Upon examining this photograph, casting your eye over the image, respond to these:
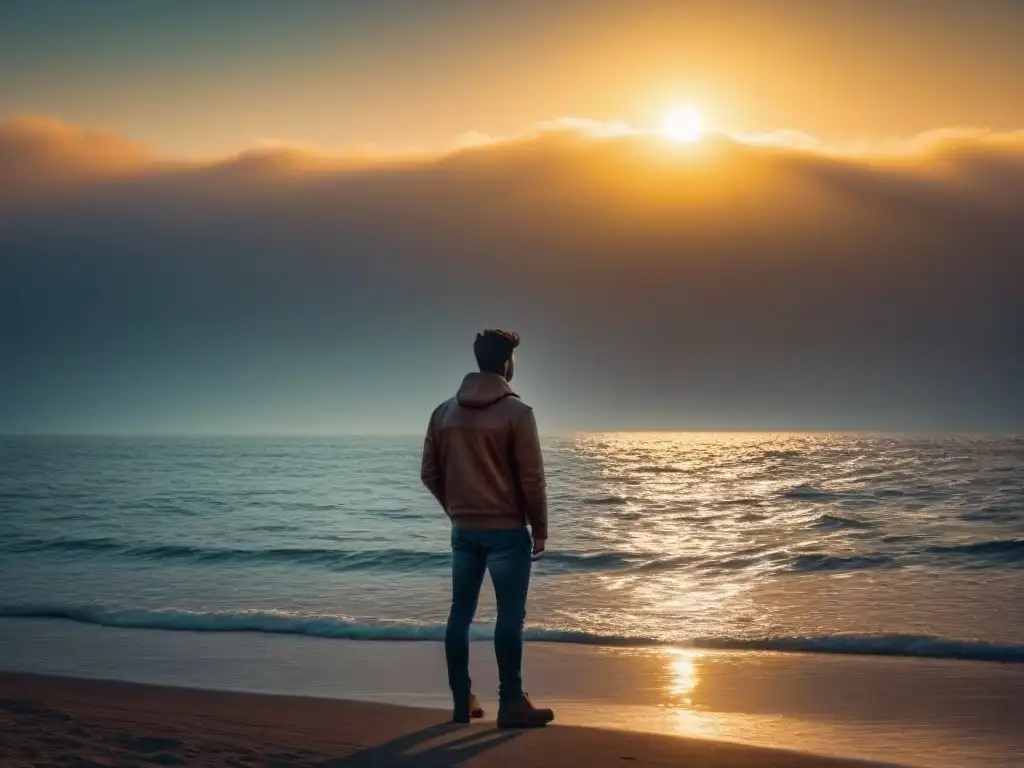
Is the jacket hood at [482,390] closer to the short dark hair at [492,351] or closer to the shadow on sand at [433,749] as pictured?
Result: the short dark hair at [492,351]

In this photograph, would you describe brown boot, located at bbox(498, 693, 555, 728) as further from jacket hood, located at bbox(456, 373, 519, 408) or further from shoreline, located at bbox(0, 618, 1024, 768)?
jacket hood, located at bbox(456, 373, 519, 408)

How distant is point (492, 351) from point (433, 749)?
2.20m

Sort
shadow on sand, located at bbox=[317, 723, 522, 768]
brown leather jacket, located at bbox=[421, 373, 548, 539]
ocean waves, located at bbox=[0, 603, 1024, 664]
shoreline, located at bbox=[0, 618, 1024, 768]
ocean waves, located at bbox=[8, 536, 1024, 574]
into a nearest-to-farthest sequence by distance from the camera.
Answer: shadow on sand, located at bbox=[317, 723, 522, 768], brown leather jacket, located at bbox=[421, 373, 548, 539], shoreline, located at bbox=[0, 618, 1024, 768], ocean waves, located at bbox=[0, 603, 1024, 664], ocean waves, located at bbox=[8, 536, 1024, 574]

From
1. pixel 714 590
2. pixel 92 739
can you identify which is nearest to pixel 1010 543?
pixel 714 590

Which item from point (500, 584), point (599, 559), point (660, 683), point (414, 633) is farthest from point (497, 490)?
point (599, 559)

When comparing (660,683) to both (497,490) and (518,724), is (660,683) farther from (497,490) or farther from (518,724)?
(497,490)

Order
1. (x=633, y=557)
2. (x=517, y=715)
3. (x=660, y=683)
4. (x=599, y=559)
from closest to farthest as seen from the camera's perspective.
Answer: (x=517, y=715), (x=660, y=683), (x=599, y=559), (x=633, y=557)

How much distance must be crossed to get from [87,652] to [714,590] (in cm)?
792

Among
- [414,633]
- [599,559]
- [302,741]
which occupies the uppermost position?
[302,741]

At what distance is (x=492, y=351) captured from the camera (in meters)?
5.75

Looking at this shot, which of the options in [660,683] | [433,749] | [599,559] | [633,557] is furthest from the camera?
[633,557]

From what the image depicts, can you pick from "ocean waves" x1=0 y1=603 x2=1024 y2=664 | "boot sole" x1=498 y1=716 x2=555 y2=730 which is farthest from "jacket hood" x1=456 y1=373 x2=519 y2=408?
"ocean waves" x1=0 y1=603 x2=1024 y2=664

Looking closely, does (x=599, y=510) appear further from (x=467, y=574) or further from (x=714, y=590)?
(x=467, y=574)

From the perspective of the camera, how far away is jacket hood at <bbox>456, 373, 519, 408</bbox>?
5.63 metres
